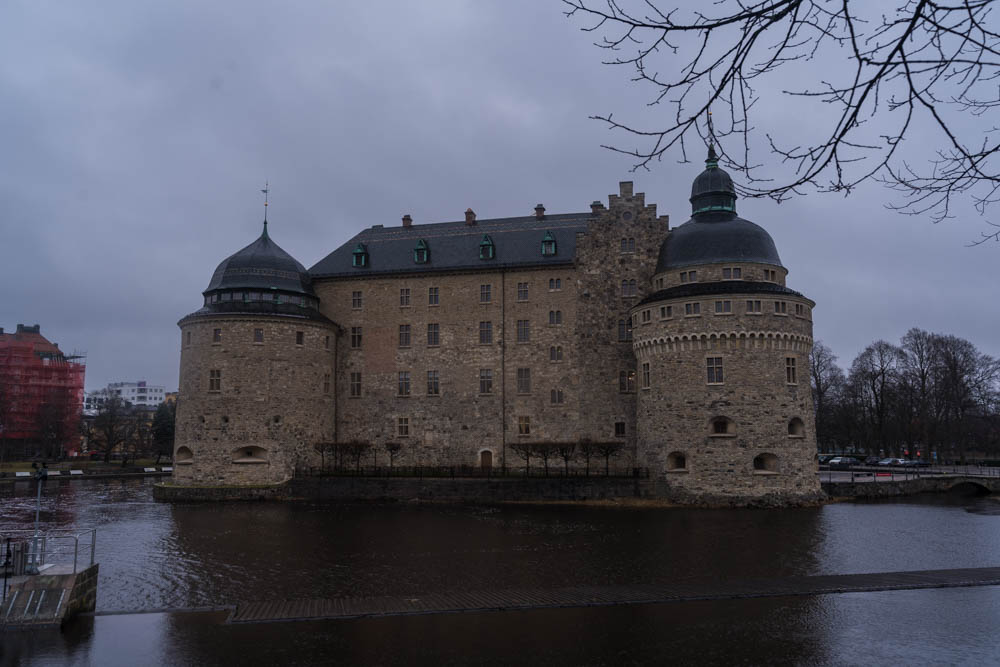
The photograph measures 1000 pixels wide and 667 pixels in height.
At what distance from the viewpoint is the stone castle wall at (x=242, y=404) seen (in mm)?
38341

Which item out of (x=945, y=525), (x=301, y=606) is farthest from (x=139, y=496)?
(x=945, y=525)

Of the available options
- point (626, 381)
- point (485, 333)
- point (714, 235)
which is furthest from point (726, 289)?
point (485, 333)

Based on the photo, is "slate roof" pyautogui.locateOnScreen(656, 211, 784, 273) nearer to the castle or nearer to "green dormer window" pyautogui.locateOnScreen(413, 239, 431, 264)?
the castle

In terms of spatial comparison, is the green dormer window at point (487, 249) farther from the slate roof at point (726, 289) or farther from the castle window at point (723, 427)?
the castle window at point (723, 427)

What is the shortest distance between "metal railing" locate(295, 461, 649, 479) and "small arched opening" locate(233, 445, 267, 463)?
2229mm

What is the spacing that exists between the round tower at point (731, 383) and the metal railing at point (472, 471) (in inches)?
168

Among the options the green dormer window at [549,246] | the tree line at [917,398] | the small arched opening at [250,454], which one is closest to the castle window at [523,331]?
the green dormer window at [549,246]

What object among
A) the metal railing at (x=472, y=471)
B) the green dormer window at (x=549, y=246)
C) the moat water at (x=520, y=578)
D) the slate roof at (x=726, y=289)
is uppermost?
the green dormer window at (x=549, y=246)

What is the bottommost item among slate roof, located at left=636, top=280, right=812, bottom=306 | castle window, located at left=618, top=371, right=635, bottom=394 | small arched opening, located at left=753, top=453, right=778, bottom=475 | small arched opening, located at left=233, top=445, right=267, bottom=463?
small arched opening, located at left=753, top=453, right=778, bottom=475

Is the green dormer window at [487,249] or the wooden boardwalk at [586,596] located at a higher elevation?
the green dormer window at [487,249]

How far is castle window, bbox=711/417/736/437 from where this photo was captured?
3366 centimetres

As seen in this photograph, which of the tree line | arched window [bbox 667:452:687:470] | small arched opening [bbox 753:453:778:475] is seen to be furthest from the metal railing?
the tree line

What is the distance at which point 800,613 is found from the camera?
1259 cm

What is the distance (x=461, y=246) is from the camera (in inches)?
1761
